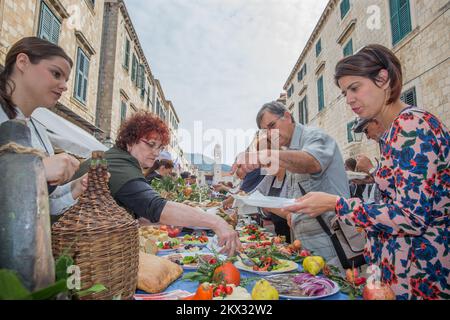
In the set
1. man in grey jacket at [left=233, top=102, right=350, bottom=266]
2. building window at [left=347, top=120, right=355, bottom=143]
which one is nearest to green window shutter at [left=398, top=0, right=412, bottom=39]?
building window at [left=347, top=120, right=355, bottom=143]

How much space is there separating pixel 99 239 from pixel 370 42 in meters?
12.5

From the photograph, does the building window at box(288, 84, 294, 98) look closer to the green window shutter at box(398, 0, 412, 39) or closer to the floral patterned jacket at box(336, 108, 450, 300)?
the green window shutter at box(398, 0, 412, 39)

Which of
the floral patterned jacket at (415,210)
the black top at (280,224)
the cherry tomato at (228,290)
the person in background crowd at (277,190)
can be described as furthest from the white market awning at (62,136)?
the floral patterned jacket at (415,210)

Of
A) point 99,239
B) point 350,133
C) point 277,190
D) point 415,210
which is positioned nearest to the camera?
point 99,239

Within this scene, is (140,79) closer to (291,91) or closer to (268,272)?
(291,91)

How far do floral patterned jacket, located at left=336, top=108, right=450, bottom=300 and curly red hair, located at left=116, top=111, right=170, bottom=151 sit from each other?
1751mm

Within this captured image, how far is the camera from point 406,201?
4.18ft

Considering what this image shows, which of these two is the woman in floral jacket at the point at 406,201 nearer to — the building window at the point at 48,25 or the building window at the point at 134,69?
the building window at the point at 48,25

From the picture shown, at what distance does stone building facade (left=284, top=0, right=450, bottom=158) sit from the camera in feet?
23.8

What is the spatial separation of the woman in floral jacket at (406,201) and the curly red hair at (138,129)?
4.97 feet

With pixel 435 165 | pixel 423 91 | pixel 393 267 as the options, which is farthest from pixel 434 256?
pixel 423 91

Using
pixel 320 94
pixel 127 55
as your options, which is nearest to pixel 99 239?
pixel 127 55

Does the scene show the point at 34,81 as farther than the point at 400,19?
No
